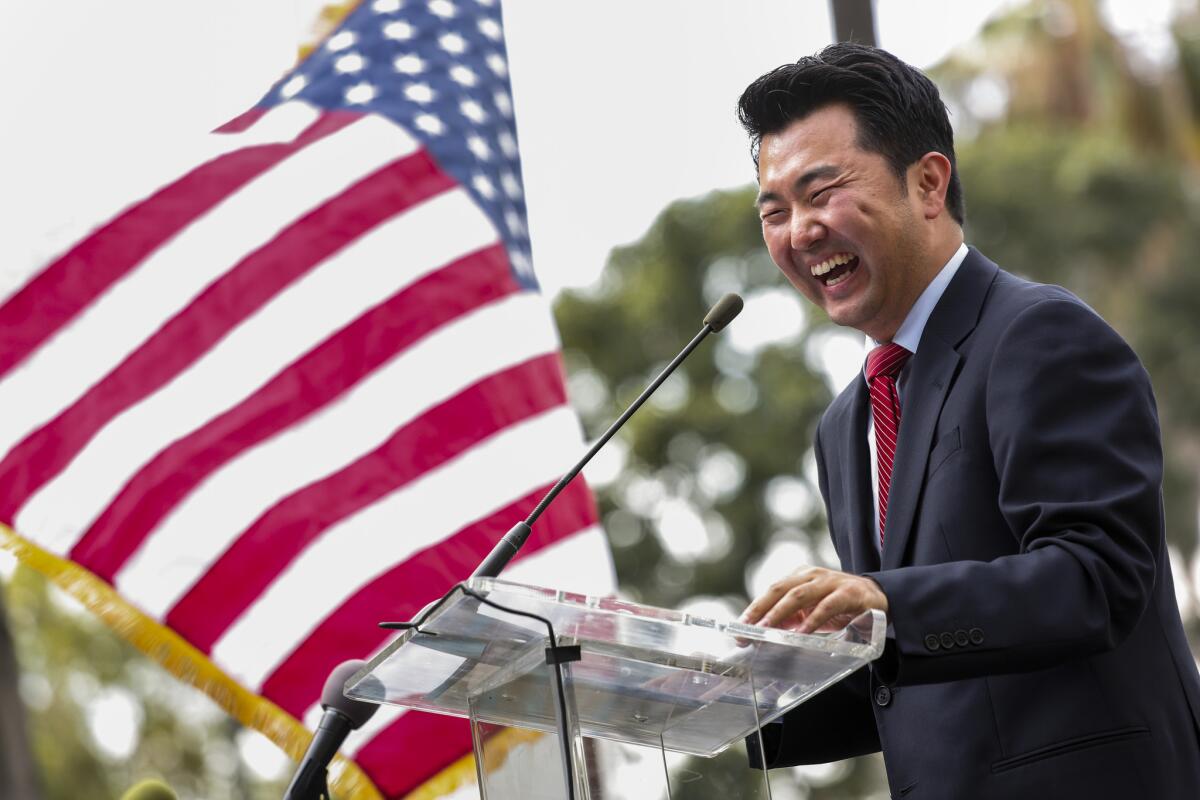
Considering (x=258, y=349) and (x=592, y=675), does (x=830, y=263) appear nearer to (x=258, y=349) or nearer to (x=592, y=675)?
(x=592, y=675)

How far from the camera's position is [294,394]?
15.1 feet

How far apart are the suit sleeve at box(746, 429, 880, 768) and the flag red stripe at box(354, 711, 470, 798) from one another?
175 cm

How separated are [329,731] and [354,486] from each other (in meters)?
1.93

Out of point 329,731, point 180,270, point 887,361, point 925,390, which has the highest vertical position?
point 180,270

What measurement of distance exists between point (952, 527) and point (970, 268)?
53cm

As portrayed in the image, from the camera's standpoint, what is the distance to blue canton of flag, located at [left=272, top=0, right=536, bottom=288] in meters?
4.96

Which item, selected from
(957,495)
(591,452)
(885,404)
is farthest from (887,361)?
(591,452)

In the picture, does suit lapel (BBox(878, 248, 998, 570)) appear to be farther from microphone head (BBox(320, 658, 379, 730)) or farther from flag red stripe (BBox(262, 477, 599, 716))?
flag red stripe (BBox(262, 477, 599, 716))

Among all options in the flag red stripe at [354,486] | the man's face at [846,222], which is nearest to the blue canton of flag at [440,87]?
the flag red stripe at [354,486]

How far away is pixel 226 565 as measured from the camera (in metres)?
4.36

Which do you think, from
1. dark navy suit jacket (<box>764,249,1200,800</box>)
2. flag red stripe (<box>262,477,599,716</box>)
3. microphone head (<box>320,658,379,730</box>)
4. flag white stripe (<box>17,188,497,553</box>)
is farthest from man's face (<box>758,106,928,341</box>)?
flag white stripe (<box>17,188,497,553</box>)

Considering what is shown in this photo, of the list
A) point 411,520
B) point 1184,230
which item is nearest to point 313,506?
point 411,520

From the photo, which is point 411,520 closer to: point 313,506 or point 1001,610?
point 313,506

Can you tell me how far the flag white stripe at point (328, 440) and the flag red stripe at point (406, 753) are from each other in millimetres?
680
